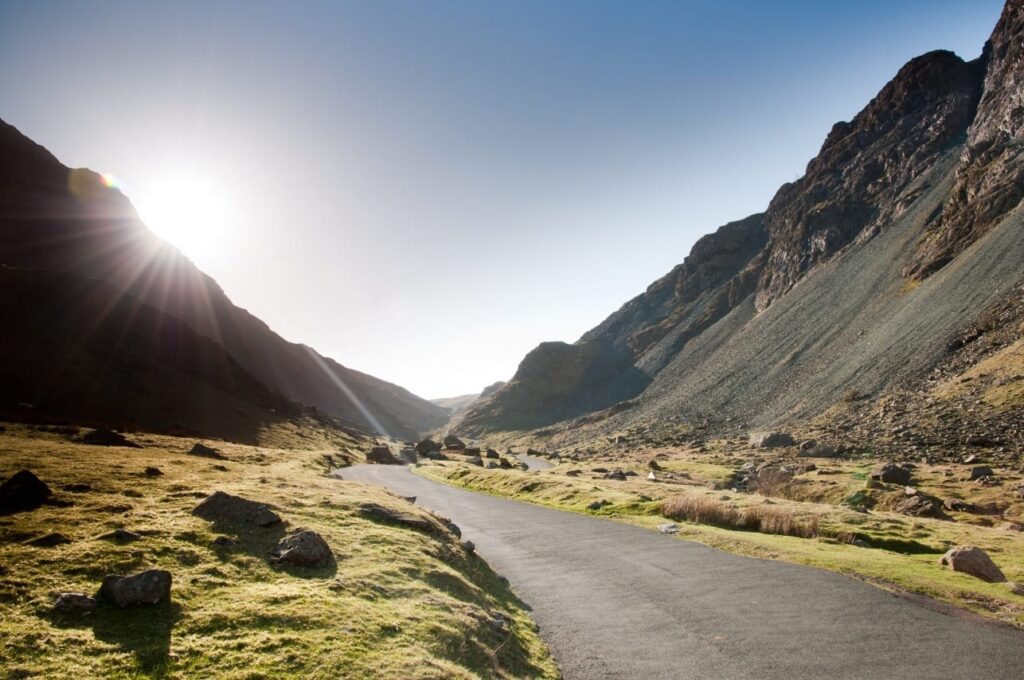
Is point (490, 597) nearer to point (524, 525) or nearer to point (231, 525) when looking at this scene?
point (231, 525)

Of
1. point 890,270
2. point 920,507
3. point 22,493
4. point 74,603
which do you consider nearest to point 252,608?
point 74,603

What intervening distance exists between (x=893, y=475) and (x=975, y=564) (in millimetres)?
35782

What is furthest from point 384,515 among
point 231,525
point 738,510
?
point 738,510

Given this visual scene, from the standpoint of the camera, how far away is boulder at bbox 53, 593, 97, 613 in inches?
425

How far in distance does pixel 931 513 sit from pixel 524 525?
29.6 metres

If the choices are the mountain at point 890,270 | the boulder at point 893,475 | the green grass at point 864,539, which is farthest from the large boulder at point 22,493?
the mountain at point 890,270

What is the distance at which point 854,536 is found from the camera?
26.9 metres

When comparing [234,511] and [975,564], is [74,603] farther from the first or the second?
[975,564]

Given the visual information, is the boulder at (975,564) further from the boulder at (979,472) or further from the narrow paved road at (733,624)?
the boulder at (979,472)

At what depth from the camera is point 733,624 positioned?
14188 mm

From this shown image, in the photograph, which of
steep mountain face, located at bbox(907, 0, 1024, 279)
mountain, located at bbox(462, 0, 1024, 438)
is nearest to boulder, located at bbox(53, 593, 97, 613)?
mountain, located at bbox(462, 0, 1024, 438)

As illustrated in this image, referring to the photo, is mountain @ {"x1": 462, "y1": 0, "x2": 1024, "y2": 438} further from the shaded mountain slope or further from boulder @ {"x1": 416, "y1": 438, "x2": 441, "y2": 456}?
the shaded mountain slope

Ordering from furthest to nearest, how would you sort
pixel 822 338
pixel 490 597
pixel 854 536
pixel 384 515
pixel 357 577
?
pixel 822 338
pixel 854 536
pixel 384 515
pixel 490 597
pixel 357 577

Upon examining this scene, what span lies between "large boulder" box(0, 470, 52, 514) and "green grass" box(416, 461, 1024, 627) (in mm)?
27331
